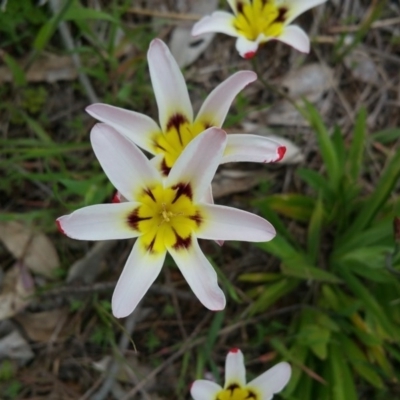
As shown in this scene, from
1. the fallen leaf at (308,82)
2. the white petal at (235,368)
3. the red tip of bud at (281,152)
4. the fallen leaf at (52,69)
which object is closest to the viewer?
the red tip of bud at (281,152)

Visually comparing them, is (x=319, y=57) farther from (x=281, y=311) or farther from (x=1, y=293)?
(x=1, y=293)

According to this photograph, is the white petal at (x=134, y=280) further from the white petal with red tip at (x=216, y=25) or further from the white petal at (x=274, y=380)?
the white petal with red tip at (x=216, y=25)

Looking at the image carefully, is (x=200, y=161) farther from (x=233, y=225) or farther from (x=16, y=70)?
(x=16, y=70)

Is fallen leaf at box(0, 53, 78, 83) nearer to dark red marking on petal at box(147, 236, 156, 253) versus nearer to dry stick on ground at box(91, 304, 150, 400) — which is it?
dry stick on ground at box(91, 304, 150, 400)

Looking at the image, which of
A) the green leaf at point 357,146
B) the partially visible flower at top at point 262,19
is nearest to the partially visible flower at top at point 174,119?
the partially visible flower at top at point 262,19

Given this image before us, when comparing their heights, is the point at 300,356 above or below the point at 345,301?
below

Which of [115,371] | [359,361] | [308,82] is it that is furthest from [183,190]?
Answer: [308,82]

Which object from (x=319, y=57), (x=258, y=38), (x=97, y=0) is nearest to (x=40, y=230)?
(x=97, y=0)
